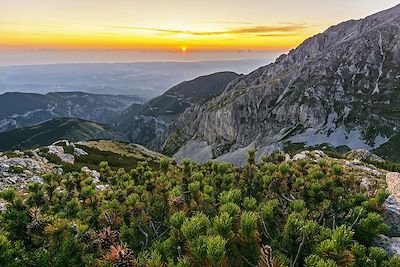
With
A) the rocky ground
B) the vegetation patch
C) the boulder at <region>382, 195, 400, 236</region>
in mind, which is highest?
the vegetation patch

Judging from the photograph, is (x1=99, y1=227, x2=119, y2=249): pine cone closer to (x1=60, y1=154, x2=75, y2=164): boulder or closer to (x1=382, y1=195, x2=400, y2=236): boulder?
(x1=382, y1=195, x2=400, y2=236): boulder

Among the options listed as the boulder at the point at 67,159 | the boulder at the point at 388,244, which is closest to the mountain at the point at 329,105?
the boulder at the point at 67,159

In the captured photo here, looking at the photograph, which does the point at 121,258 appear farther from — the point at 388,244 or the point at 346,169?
the point at 346,169

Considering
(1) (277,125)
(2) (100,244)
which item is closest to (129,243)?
(2) (100,244)

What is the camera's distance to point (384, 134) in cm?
14388

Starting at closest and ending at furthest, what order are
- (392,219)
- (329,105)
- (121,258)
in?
(121,258) → (392,219) → (329,105)

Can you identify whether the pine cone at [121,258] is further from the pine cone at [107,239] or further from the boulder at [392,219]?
the boulder at [392,219]

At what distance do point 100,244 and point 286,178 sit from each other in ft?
15.7

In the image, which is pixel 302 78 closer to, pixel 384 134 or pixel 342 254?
pixel 384 134

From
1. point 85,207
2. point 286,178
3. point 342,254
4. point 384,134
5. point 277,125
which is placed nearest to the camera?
point 342,254

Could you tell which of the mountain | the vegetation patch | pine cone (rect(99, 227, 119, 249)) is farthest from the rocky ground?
the mountain

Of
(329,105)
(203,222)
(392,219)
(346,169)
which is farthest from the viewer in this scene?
(329,105)

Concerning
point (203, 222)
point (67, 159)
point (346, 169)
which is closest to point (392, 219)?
point (203, 222)

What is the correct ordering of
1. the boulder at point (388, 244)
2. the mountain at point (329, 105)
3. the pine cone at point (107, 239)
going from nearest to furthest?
the pine cone at point (107, 239), the boulder at point (388, 244), the mountain at point (329, 105)
